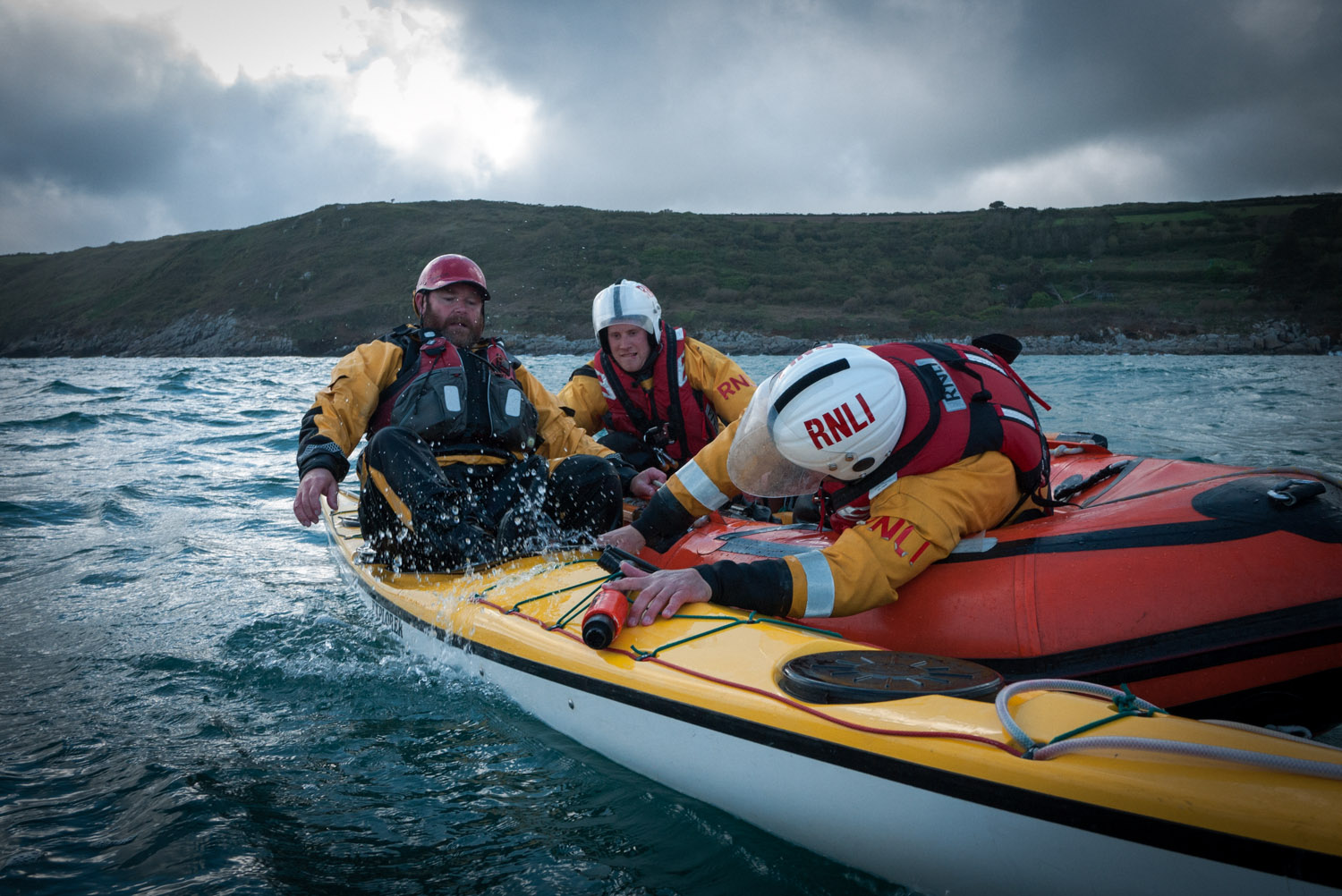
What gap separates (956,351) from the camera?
301 cm

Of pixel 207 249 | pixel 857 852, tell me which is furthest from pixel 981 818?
pixel 207 249

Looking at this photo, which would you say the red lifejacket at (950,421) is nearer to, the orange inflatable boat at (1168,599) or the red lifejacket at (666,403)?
the orange inflatable boat at (1168,599)

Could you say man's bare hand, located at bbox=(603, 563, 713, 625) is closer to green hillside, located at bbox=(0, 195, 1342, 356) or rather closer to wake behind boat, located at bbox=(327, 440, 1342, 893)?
wake behind boat, located at bbox=(327, 440, 1342, 893)

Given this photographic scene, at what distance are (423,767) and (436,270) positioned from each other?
8.72 ft

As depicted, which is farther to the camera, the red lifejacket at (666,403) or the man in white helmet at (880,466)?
the red lifejacket at (666,403)

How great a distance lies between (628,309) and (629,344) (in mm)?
222

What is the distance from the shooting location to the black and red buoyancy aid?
12.8ft

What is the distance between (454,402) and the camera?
3934 mm

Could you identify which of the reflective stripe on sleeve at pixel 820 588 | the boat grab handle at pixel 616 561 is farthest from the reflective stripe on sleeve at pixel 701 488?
the reflective stripe on sleeve at pixel 820 588

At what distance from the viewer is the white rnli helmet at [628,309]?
4.95 metres

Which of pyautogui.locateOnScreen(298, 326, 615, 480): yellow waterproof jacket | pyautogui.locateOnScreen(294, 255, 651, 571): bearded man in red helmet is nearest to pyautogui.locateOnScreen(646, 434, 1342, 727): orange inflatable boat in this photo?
pyautogui.locateOnScreen(294, 255, 651, 571): bearded man in red helmet

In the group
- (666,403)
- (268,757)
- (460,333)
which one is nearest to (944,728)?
(268,757)

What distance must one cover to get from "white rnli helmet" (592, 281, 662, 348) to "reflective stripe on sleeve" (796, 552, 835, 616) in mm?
2711

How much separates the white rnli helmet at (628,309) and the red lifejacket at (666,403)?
0.40ft
